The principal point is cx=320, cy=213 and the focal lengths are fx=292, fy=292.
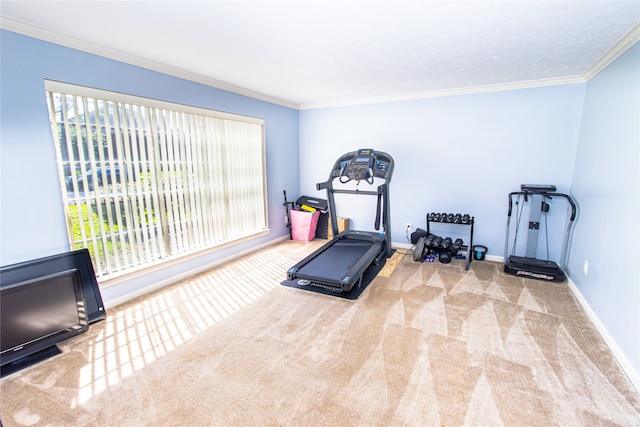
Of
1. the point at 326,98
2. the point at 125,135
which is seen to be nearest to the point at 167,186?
the point at 125,135

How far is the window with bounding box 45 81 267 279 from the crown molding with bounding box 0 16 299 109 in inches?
13.4

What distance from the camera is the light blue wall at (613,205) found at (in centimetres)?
219

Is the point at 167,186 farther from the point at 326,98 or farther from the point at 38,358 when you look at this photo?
the point at 326,98

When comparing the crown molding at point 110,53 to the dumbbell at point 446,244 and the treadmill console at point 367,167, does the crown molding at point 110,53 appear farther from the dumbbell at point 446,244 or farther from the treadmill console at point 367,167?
the dumbbell at point 446,244

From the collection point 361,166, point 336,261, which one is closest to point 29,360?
point 336,261

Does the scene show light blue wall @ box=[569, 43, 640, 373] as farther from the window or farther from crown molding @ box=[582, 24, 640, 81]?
the window

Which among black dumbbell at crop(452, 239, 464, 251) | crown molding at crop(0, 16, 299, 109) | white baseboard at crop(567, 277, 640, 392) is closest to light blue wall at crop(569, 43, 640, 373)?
white baseboard at crop(567, 277, 640, 392)

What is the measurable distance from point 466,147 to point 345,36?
110 inches

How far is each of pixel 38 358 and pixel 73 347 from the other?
0.21 metres

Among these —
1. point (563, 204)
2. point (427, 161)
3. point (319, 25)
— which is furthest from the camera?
point (427, 161)

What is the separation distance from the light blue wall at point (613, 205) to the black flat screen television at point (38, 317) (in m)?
4.30

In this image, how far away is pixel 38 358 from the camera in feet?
7.41

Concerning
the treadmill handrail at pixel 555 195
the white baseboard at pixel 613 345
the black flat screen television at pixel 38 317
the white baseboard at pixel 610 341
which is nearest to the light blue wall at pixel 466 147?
the treadmill handrail at pixel 555 195

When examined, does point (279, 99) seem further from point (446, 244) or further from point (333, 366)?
point (333, 366)
